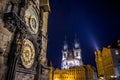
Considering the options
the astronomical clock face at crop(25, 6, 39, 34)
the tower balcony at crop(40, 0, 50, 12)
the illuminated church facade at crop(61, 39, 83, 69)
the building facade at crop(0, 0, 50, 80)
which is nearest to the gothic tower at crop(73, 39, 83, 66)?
the illuminated church facade at crop(61, 39, 83, 69)

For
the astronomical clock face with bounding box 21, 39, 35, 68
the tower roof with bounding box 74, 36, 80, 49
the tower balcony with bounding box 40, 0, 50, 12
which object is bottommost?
the astronomical clock face with bounding box 21, 39, 35, 68

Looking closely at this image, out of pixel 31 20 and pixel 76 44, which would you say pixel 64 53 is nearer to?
pixel 76 44

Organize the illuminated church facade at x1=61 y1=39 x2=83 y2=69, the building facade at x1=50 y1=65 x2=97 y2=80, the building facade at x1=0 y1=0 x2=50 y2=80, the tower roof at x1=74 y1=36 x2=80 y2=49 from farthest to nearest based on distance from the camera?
1. the tower roof at x1=74 y1=36 x2=80 y2=49
2. the illuminated church facade at x1=61 y1=39 x2=83 y2=69
3. the building facade at x1=50 y1=65 x2=97 y2=80
4. the building facade at x1=0 y1=0 x2=50 y2=80

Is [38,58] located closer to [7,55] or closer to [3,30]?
[7,55]

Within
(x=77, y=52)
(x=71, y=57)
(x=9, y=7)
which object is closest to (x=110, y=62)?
(x=9, y=7)

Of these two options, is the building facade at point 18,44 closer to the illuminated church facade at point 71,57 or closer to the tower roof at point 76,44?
the illuminated church facade at point 71,57

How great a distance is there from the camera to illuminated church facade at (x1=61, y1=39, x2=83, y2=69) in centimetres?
6269

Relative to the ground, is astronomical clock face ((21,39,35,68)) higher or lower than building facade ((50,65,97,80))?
higher

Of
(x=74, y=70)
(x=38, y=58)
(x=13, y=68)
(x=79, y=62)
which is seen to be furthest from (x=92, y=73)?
(x=79, y=62)

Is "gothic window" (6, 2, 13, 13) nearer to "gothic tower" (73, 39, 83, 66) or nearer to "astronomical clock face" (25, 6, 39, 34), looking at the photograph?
"astronomical clock face" (25, 6, 39, 34)

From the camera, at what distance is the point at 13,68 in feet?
11.2

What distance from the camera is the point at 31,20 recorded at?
5113 millimetres

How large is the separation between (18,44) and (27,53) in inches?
33.9

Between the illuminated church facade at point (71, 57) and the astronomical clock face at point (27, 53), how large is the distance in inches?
2201
